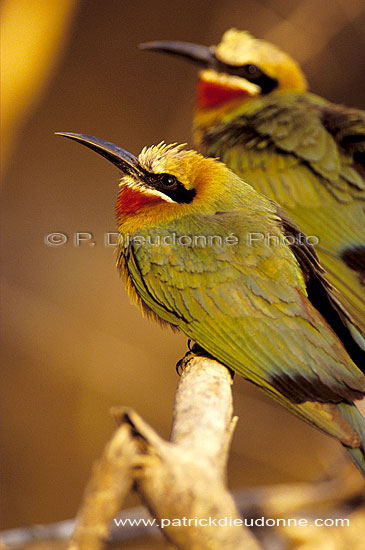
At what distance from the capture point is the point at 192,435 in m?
1.09

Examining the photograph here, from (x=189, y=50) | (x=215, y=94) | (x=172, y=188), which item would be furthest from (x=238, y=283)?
(x=189, y=50)

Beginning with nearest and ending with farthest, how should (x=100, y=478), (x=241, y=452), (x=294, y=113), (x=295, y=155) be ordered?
(x=100, y=478)
(x=295, y=155)
(x=294, y=113)
(x=241, y=452)

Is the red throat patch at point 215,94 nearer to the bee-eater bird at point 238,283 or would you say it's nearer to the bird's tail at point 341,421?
the bee-eater bird at point 238,283

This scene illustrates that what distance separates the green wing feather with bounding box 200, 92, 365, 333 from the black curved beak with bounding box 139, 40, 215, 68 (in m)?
0.75

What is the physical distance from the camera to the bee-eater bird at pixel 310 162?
2197 millimetres

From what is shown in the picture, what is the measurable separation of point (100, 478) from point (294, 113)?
6.44 ft

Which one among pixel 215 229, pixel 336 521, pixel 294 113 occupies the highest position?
pixel 294 113

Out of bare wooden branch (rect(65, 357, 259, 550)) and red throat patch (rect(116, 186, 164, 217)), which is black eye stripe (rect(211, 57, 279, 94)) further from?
bare wooden branch (rect(65, 357, 259, 550))

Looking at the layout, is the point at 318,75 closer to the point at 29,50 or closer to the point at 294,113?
the point at 29,50

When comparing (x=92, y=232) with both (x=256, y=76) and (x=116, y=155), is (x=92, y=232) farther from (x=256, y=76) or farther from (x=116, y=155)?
(x=116, y=155)

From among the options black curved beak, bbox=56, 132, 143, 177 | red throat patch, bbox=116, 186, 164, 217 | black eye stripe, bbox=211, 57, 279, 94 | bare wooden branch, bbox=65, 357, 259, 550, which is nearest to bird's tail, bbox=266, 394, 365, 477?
bare wooden branch, bbox=65, 357, 259, 550

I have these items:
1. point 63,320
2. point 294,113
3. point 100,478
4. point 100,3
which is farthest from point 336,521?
point 100,3

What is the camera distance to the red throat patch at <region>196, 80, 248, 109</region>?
3.07 meters

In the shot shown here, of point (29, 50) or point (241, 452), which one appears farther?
point (241, 452)
